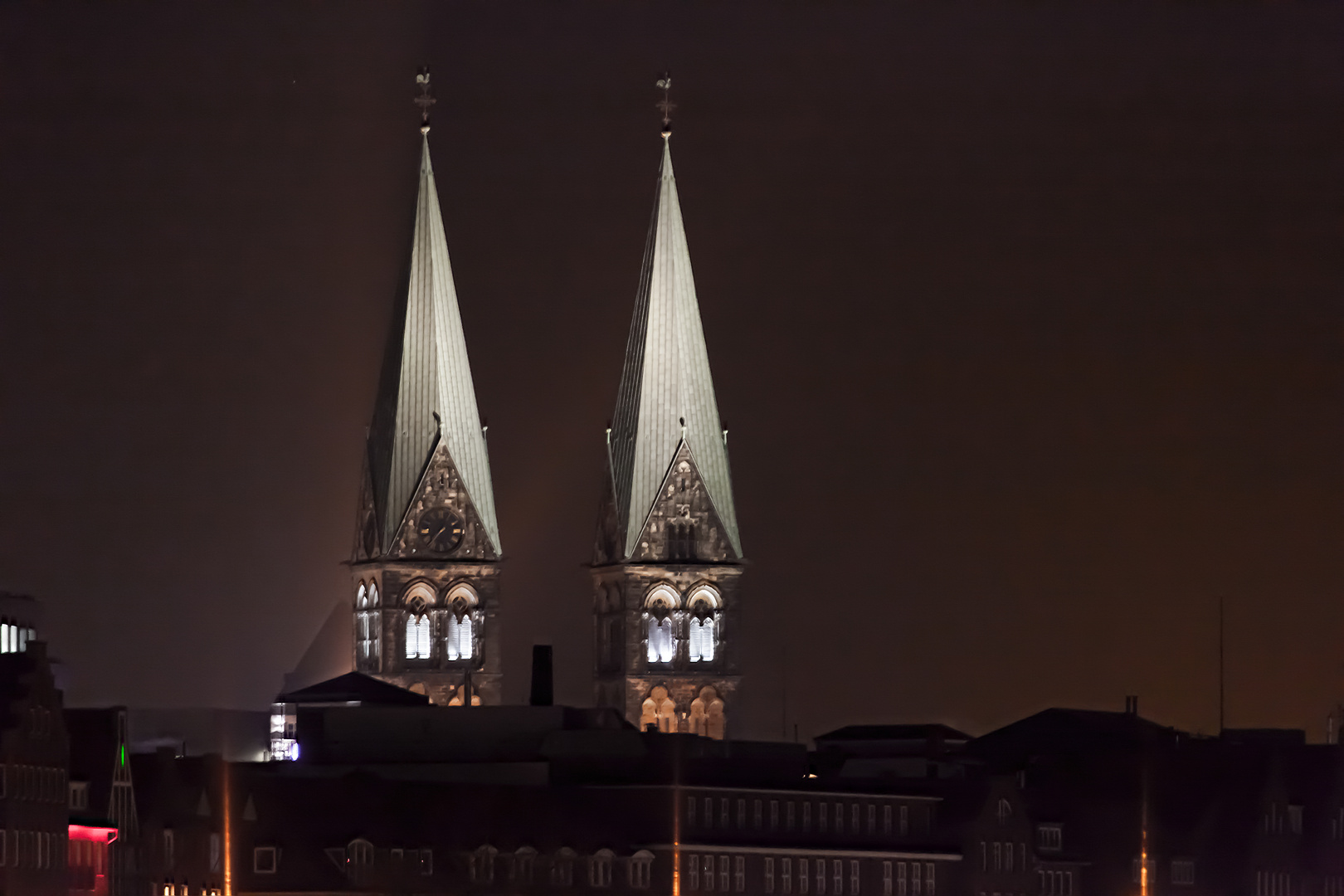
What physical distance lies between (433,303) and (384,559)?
9.43 meters

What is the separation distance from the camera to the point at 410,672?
596 ft

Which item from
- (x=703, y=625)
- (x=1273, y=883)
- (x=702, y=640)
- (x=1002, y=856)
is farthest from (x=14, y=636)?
(x=1273, y=883)

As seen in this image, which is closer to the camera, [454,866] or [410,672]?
[454,866]

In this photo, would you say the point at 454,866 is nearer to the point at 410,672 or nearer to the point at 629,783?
the point at 629,783

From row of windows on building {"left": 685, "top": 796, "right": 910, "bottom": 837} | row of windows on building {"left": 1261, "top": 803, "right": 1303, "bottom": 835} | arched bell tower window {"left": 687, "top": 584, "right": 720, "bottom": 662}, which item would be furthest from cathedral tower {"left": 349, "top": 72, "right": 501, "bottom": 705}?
row of windows on building {"left": 1261, "top": 803, "right": 1303, "bottom": 835}

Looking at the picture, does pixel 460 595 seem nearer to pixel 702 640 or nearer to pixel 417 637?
pixel 417 637

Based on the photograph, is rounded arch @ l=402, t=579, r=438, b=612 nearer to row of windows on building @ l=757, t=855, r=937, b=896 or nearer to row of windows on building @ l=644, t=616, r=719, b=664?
row of windows on building @ l=644, t=616, r=719, b=664

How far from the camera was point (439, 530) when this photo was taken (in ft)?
595

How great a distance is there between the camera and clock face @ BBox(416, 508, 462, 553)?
7126 inches

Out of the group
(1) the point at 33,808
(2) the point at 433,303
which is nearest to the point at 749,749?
(2) the point at 433,303

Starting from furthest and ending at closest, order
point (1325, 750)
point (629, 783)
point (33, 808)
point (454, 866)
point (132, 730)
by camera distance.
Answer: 1. point (1325, 750)
2. point (132, 730)
3. point (629, 783)
4. point (454, 866)
5. point (33, 808)

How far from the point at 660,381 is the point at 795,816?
99.4 ft

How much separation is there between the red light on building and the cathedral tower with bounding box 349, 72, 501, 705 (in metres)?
45.6

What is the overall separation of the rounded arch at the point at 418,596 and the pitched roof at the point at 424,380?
2.27 m
